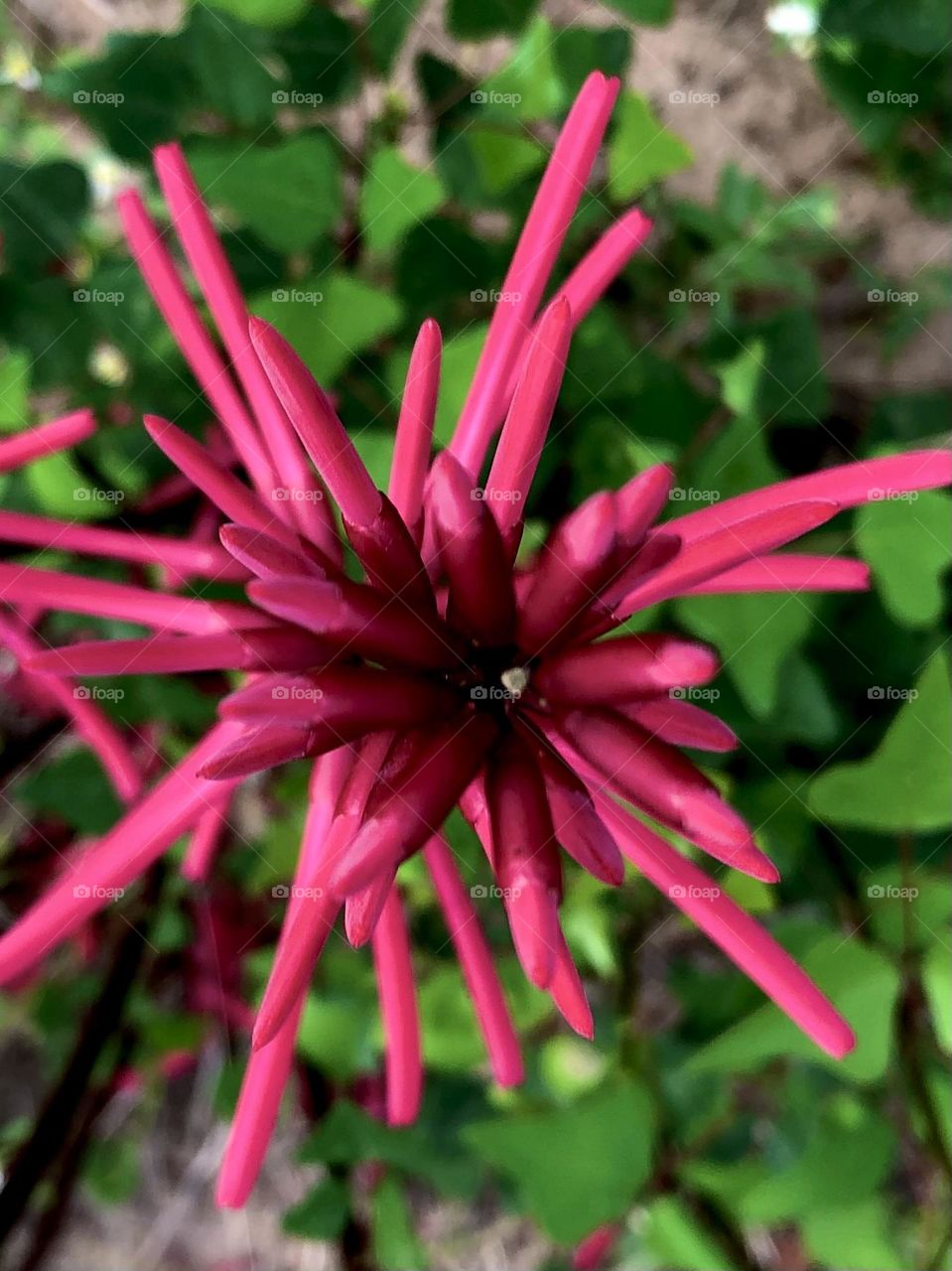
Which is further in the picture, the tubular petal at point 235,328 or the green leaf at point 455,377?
the green leaf at point 455,377

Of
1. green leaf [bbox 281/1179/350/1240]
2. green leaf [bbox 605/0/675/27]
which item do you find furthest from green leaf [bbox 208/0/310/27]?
green leaf [bbox 281/1179/350/1240]

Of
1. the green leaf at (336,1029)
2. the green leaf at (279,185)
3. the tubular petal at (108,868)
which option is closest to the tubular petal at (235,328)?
the tubular petal at (108,868)

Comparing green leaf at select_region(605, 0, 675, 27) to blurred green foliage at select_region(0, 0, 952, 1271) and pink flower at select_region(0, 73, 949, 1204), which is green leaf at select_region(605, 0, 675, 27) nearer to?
blurred green foliage at select_region(0, 0, 952, 1271)

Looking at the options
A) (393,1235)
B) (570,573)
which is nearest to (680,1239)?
(393,1235)

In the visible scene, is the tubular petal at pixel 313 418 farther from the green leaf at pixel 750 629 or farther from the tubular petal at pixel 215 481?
the green leaf at pixel 750 629

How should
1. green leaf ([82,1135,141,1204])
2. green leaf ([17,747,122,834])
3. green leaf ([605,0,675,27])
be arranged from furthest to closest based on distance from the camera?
green leaf ([82,1135,141,1204]), green leaf ([17,747,122,834]), green leaf ([605,0,675,27])

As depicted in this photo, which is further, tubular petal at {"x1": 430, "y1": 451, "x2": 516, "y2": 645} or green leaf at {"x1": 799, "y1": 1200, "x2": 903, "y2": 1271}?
green leaf at {"x1": 799, "y1": 1200, "x2": 903, "y2": 1271}
